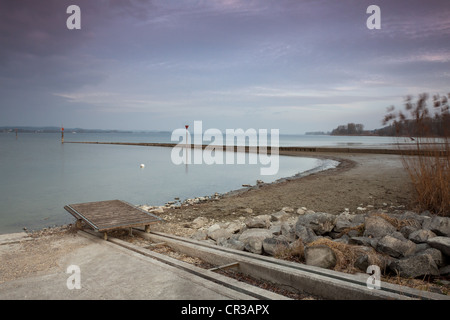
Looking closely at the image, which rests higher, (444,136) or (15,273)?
(444,136)

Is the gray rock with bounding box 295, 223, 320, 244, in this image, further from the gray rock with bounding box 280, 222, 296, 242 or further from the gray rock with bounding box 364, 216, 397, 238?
the gray rock with bounding box 364, 216, 397, 238

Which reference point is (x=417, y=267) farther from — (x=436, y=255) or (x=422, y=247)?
(x=422, y=247)

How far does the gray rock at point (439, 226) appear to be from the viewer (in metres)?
4.61

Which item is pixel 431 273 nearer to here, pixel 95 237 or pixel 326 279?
pixel 326 279

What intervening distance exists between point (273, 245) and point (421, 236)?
2124mm

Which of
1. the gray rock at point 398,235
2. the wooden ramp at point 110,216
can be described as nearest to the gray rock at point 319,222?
the gray rock at point 398,235

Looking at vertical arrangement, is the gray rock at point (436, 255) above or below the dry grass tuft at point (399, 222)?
below

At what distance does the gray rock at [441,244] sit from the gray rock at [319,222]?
161 cm

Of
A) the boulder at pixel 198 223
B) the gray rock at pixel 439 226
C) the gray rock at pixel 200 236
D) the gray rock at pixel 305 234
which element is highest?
the gray rock at pixel 439 226

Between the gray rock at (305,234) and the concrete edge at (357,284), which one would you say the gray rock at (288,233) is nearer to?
the gray rock at (305,234)
